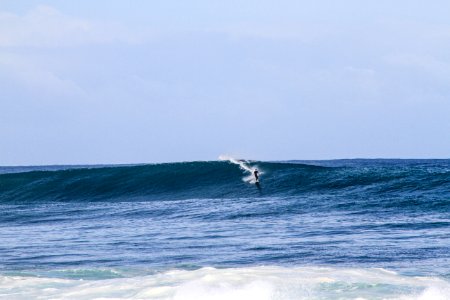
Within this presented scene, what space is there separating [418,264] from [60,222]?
438 inches

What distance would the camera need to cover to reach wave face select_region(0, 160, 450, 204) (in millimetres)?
23342

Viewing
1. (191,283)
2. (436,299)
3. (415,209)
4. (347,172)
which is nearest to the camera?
(436,299)

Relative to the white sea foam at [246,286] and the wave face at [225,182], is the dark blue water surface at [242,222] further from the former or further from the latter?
the white sea foam at [246,286]

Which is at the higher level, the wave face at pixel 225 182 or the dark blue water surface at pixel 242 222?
the wave face at pixel 225 182

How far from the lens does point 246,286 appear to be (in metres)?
9.39

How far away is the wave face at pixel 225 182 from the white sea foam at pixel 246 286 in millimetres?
9868

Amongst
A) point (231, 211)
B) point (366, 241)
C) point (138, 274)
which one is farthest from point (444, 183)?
point (138, 274)

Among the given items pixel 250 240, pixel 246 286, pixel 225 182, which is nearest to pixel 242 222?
pixel 250 240

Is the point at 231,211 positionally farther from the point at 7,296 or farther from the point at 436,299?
the point at 436,299

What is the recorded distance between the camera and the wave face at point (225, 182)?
76.6ft

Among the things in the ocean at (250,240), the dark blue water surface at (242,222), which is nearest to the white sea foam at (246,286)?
the ocean at (250,240)

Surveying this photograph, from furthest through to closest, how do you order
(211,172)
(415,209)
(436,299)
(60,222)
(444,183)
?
1. (211,172)
2. (444,183)
3. (60,222)
4. (415,209)
5. (436,299)

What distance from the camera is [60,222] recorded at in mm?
20766

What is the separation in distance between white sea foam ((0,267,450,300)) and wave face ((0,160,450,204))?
388 inches
